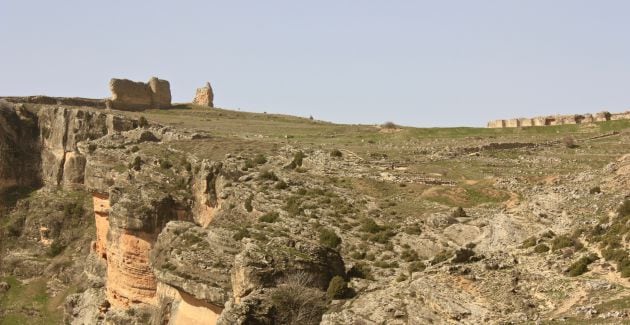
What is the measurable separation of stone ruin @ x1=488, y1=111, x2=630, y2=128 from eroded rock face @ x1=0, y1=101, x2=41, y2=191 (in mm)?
39328

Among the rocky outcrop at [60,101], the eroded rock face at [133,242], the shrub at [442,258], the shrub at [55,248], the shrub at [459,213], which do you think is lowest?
the shrub at [55,248]

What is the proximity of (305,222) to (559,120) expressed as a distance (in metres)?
37.8

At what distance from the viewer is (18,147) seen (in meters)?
73.9

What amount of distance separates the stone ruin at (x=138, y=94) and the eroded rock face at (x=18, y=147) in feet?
32.2

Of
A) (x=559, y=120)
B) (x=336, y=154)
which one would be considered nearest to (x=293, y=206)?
(x=336, y=154)

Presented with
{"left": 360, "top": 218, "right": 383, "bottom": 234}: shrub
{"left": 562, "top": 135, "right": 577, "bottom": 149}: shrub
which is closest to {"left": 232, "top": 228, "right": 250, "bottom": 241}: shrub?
{"left": 360, "top": 218, "right": 383, "bottom": 234}: shrub

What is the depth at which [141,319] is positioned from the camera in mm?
50062

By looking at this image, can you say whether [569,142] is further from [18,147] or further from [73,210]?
[18,147]

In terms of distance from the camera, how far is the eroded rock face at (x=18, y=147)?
72.6 metres

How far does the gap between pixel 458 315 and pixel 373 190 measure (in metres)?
22.8

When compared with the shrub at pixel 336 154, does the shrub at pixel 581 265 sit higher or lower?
lower

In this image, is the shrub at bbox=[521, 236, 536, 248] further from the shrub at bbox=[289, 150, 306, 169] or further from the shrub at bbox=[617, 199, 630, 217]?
the shrub at bbox=[289, 150, 306, 169]

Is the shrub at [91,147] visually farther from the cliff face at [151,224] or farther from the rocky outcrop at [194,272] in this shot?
the rocky outcrop at [194,272]

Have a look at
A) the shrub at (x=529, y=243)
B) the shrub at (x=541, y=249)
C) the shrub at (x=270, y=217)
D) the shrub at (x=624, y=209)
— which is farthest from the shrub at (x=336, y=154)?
the shrub at (x=624, y=209)
